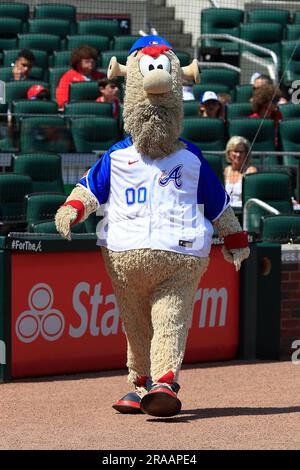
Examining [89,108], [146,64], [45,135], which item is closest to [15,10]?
[89,108]

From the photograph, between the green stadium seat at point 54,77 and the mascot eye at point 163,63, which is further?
the green stadium seat at point 54,77

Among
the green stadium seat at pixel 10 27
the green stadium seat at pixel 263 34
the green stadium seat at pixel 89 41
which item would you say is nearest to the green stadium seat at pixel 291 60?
the green stadium seat at pixel 263 34

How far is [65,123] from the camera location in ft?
38.1

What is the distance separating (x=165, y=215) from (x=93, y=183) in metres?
0.45

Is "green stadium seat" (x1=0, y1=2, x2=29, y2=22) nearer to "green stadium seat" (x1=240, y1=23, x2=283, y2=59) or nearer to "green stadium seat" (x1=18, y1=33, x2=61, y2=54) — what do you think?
"green stadium seat" (x1=18, y1=33, x2=61, y2=54)

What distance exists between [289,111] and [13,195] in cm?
498

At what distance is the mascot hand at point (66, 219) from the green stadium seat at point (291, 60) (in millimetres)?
9520

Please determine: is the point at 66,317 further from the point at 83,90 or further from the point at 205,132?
the point at 83,90

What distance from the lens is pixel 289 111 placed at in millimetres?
13414

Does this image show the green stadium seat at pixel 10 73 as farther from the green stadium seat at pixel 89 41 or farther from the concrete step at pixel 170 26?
the concrete step at pixel 170 26

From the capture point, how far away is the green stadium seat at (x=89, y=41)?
15078mm

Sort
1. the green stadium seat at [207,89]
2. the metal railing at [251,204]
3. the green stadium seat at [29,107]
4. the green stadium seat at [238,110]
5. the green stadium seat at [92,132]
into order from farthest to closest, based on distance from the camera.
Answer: the green stadium seat at [207,89], the green stadium seat at [238,110], the green stadium seat at [29,107], the green stadium seat at [92,132], the metal railing at [251,204]

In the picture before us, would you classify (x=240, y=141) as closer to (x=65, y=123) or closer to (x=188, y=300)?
(x=65, y=123)

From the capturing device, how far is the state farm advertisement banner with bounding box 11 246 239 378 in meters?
7.43
